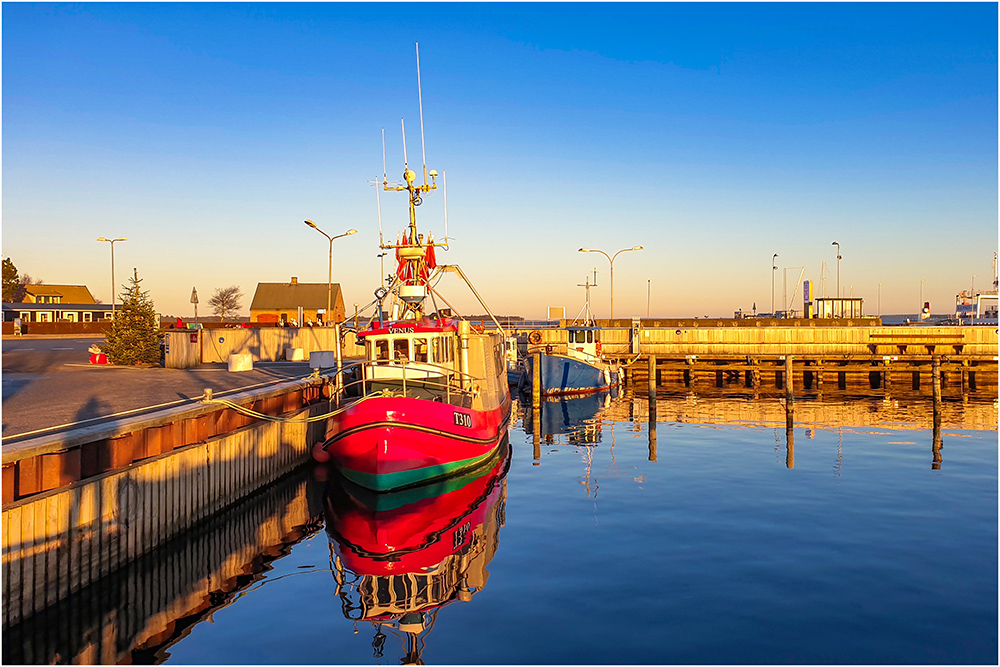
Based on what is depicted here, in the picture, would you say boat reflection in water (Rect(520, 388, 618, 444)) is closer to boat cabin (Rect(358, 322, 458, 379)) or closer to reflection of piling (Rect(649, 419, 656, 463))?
reflection of piling (Rect(649, 419, 656, 463))

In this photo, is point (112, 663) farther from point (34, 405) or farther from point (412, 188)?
point (412, 188)

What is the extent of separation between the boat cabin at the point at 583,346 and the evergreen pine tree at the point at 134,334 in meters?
26.2

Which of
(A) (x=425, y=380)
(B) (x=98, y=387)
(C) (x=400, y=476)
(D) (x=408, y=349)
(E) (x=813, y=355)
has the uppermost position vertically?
(D) (x=408, y=349)

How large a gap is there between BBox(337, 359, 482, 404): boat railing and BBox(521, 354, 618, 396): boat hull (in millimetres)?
24008

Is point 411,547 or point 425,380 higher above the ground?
point 425,380

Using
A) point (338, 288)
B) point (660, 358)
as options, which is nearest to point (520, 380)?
point (660, 358)

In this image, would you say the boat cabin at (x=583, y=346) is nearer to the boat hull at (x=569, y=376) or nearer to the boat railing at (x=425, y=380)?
the boat hull at (x=569, y=376)

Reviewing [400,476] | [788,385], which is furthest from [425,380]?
[788,385]

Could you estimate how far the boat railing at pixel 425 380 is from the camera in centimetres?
2088

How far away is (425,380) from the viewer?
21.1 meters

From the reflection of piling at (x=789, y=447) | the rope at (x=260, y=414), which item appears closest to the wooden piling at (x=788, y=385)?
the reflection of piling at (x=789, y=447)

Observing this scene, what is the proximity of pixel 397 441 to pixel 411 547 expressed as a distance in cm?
367

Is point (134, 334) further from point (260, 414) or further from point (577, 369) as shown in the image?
point (577, 369)

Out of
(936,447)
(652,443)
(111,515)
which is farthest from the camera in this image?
(652,443)
